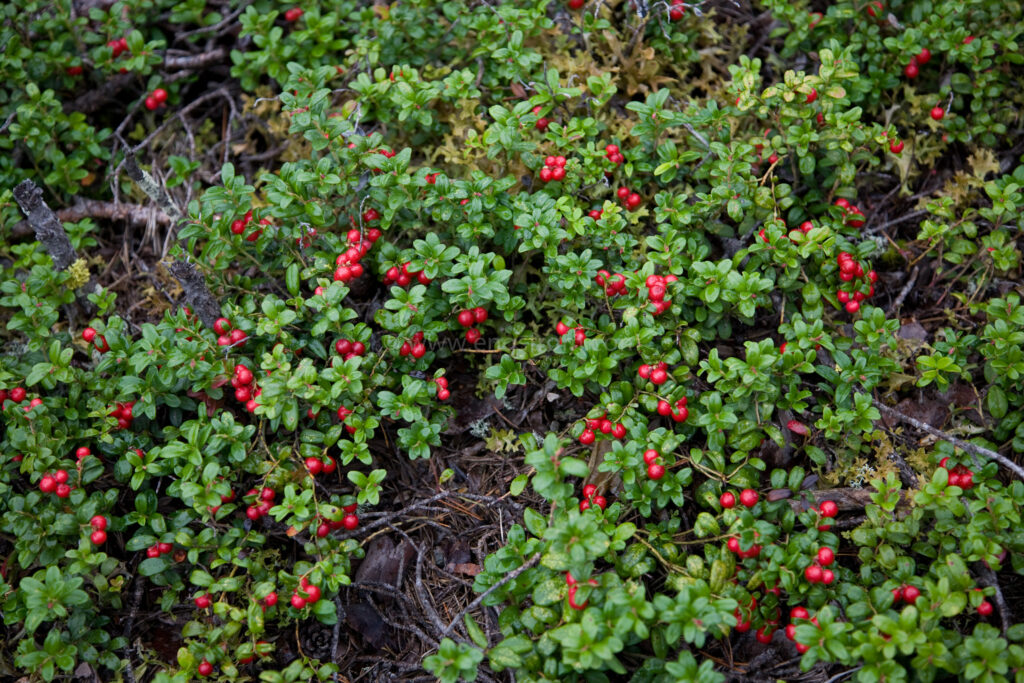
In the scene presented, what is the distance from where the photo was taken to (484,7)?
487cm

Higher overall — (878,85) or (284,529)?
(878,85)

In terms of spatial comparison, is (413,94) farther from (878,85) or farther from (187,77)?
(878,85)

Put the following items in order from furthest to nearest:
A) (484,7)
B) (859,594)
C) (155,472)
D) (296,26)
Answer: (296,26)
(484,7)
(155,472)
(859,594)

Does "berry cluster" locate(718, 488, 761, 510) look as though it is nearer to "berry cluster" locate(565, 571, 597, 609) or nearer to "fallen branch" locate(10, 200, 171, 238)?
"berry cluster" locate(565, 571, 597, 609)

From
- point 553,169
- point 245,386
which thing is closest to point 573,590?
point 245,386

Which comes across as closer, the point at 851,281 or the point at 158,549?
the point at 158,549

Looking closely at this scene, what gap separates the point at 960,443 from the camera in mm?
3754

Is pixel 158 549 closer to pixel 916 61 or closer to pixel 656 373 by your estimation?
pixel 656 373

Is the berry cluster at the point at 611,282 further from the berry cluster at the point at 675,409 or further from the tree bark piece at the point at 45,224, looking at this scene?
the tree bark piece at the point at 45,224

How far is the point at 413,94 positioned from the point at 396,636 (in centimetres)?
328

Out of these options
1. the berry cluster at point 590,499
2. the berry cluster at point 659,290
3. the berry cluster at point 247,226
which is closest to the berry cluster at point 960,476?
the berry cluster at point 659,290

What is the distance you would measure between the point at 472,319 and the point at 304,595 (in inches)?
67.0

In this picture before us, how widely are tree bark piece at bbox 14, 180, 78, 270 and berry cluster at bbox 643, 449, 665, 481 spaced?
3.91 meters

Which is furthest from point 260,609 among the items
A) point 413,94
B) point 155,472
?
point 413,94
